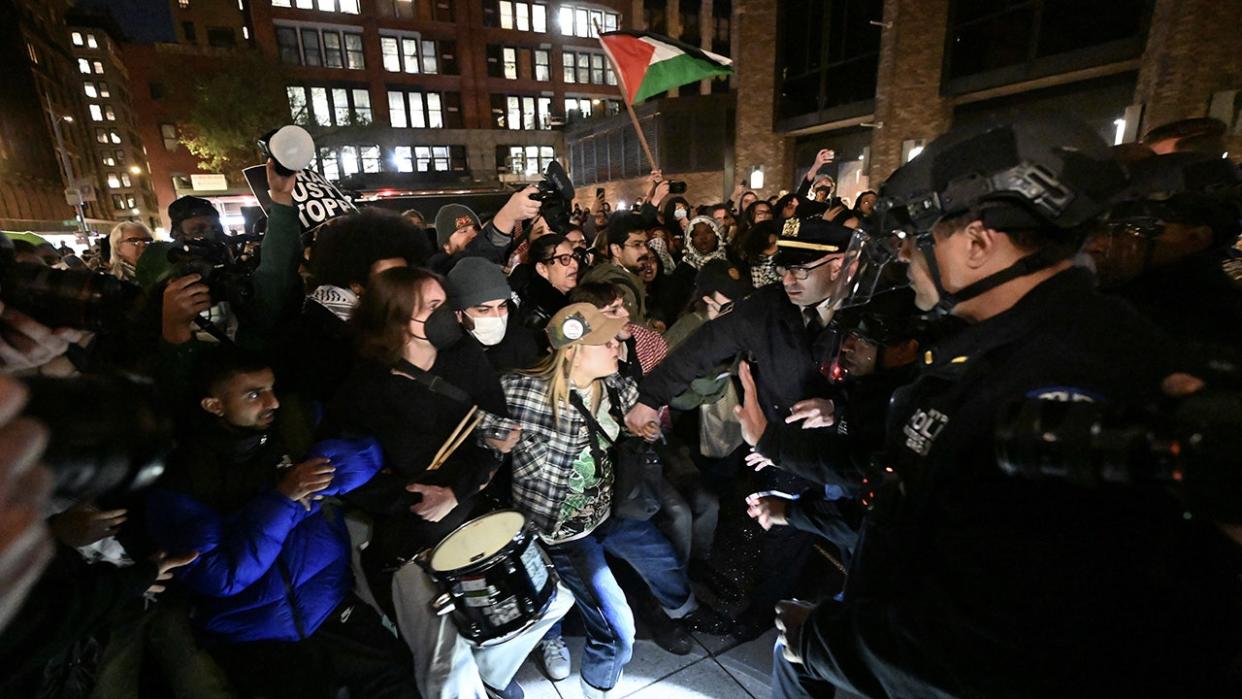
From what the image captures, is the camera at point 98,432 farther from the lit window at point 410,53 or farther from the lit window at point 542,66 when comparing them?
the lit window at point 542,66

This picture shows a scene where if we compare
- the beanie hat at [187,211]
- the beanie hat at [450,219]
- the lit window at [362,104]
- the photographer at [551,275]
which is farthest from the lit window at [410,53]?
the photographer at [551,275]

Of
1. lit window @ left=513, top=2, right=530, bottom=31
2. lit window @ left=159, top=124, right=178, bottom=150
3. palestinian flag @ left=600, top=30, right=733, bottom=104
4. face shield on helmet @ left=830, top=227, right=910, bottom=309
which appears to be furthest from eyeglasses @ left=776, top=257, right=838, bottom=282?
lit window @ left=159, top=124, right=178, bottom=150

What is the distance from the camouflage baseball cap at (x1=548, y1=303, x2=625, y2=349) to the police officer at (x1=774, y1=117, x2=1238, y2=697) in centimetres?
149

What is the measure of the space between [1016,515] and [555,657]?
8.48 feet

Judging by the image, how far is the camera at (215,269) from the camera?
277cm

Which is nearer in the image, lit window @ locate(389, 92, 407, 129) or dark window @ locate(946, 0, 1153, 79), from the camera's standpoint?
dark window @ locate(946, 0, 1153, 79)

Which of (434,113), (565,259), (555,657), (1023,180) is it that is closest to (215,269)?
(565,259)

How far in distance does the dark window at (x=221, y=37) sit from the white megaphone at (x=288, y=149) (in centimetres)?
4223

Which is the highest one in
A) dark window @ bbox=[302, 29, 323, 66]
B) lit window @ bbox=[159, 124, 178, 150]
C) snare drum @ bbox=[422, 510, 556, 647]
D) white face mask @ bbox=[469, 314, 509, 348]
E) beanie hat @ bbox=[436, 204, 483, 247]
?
dark window @ bbox=[302, 29, 323, 66]

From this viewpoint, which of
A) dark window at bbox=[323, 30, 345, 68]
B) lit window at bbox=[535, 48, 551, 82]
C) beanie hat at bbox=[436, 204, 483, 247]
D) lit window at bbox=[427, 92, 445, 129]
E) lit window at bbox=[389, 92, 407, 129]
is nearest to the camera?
beanie hat at bbox=[436, 204, 483, 247]

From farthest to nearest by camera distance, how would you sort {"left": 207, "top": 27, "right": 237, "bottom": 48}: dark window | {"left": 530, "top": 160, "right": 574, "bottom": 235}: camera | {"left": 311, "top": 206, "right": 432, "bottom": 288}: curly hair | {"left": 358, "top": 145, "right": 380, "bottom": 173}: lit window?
{"left": 358, "top": 145, "right": 380, "bottom": 173}: lit window
{"left": 207, "top": 27, "right": 237, "bottom": 48}: dark window
{"left": 530, "top": 160, "right": 574, "bottom": 235}: camera
{"left": 311, "top": 206, "right": 432, "bottom": 288}: curly hair

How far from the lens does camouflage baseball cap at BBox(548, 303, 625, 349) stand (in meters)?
2.66

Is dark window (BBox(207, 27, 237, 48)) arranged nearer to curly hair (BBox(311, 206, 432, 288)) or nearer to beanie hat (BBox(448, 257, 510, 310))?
curly hair (BBox(311, 206, 432, 288))

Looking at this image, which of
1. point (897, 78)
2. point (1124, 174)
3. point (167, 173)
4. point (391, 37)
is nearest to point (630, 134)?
point (897, 78)
